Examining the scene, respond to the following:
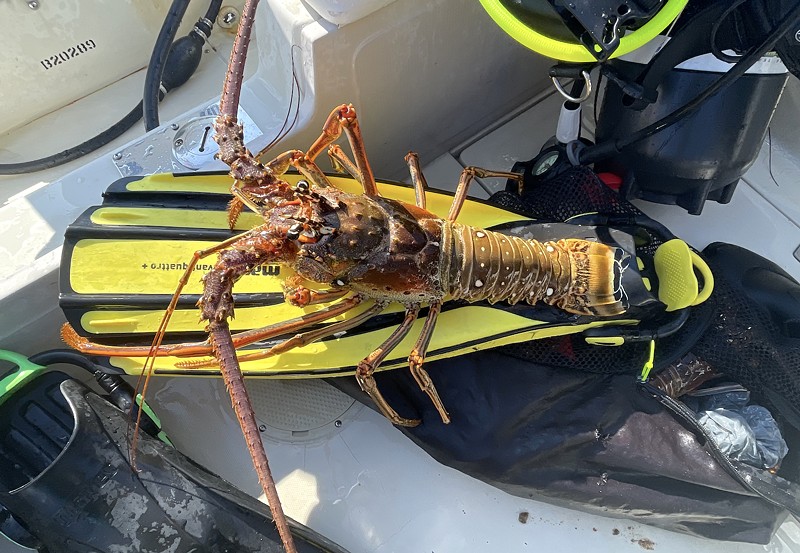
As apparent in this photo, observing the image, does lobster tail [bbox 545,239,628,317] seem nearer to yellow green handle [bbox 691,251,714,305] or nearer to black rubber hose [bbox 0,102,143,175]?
yellow green handle [bbox 691,251,714,305]

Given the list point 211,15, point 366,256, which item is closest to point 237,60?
point 366,256

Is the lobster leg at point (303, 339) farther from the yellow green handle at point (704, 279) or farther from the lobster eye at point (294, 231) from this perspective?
the yellow green handle at point (704, 279)

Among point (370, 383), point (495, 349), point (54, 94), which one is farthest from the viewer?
point (54, 94)

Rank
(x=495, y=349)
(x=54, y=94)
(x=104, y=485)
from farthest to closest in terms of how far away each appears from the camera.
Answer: (x=54, y=94) → (x=495, y=349) → (x=104, y=485)

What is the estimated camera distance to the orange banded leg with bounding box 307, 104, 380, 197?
232 centimetres

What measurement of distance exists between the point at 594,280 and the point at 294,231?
1295 mm

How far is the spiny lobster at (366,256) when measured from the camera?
218 cm

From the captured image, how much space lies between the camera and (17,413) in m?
2.28

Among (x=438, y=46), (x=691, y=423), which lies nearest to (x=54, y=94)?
(x=438, y=46)

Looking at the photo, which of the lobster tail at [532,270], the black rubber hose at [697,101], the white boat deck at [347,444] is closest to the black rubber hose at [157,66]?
the white boat deck at [347,444]

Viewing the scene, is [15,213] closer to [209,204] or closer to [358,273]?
[209,204]

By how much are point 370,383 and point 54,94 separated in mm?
2805

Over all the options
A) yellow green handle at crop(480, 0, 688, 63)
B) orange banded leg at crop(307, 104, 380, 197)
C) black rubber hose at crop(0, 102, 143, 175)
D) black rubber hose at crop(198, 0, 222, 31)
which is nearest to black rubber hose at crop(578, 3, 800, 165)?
yellow green handle at crop(480, 0, 688, 63)

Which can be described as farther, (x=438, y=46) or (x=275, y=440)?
(x=275, y=440)
